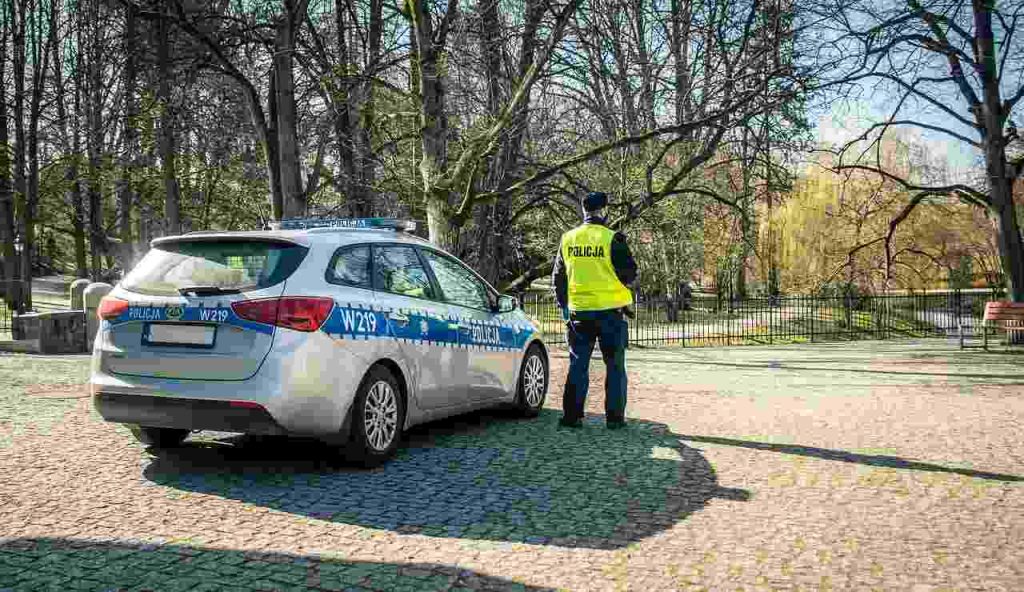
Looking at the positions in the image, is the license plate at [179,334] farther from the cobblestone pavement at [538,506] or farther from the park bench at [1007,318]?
the park bench at [1007,318]

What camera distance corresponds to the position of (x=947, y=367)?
1510 centimetres

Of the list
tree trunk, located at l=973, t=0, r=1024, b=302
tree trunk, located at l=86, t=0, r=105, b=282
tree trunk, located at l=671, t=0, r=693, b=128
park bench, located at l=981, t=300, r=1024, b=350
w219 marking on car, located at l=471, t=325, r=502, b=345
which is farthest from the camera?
tree trunk, located at l=973, t=0, r=1024, b=302

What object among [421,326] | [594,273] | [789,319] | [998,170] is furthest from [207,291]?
[789,319]

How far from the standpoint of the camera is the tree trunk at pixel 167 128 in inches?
597

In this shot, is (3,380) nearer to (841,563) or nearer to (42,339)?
(42,339)

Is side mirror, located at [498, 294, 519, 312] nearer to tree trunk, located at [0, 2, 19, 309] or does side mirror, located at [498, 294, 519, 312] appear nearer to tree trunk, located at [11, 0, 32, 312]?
tree trunk, located at [0, 2, 19, 309]

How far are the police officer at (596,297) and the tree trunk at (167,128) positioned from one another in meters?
9.58

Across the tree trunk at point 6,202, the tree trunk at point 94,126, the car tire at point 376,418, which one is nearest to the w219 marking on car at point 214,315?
the car tire at point 376,418

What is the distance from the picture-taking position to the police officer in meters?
7.74

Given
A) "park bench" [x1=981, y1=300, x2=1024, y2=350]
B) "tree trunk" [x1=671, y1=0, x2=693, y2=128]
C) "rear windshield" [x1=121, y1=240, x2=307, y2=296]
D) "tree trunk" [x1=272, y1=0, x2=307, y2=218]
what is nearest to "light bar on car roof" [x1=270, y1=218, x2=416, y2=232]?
"rear windshield" [x1=121, y1=240, x2=307, y2=296]

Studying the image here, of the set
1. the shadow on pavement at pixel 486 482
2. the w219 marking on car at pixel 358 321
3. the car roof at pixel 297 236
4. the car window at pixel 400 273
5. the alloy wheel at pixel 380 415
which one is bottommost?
the shadow on pavement at pixel 486 482

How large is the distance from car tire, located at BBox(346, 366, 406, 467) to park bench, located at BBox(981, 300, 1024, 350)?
16524mm

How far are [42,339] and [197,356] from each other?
13.0 meters

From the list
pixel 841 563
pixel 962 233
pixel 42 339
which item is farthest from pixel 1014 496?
pixel 962 233
